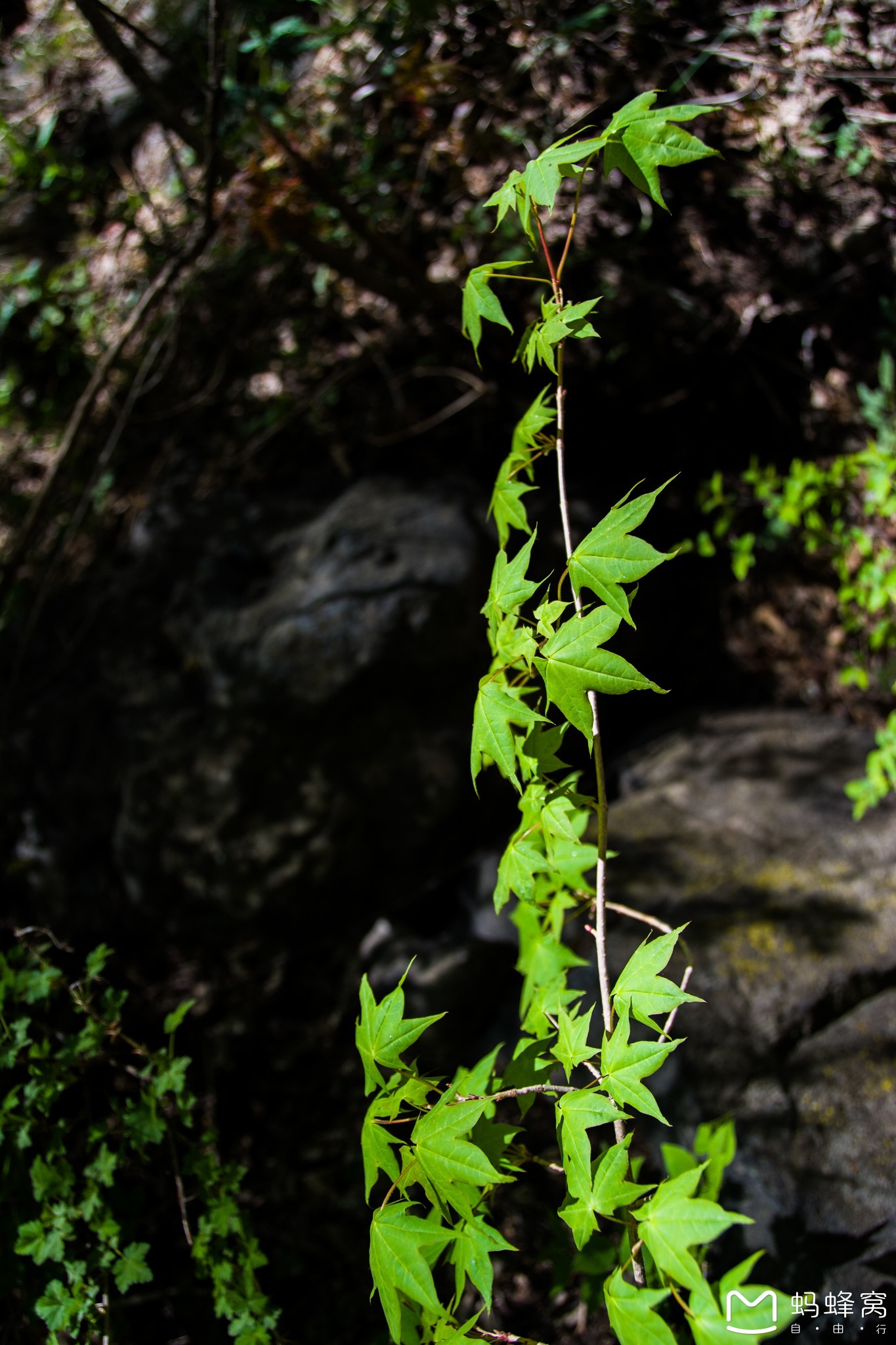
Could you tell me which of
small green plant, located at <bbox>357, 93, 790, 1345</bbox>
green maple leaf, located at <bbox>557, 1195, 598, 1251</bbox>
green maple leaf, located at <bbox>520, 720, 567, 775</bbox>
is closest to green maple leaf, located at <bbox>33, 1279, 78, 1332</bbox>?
small green plant, located at <bbox>357, 93, 790, 1345</bbox>

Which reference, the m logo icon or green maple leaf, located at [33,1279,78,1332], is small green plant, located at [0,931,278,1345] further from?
the m logo icon

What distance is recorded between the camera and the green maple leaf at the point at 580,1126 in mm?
889

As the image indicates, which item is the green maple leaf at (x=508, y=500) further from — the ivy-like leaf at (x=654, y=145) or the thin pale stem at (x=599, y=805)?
the ivy-like leaf at (x=654, y=145)

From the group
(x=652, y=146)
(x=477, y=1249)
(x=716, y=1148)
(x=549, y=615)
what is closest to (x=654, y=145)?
(x=652, y=146)

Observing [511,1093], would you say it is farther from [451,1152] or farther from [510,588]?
[510,588]

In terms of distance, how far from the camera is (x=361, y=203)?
3.04m

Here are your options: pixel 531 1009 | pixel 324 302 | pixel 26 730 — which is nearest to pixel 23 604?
pixel 26 730

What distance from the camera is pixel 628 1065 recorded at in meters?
0.90

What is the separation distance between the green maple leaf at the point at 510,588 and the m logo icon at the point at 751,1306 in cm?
72

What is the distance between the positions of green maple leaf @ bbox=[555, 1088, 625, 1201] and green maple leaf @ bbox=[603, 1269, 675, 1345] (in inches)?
3.3

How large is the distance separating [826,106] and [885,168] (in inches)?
9.2

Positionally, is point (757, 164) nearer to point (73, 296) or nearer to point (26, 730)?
point (73, 296)

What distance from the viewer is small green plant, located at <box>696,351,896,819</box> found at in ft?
6.73

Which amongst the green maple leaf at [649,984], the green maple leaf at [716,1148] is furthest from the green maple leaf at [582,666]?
the green maple leaf at [716,1148]
